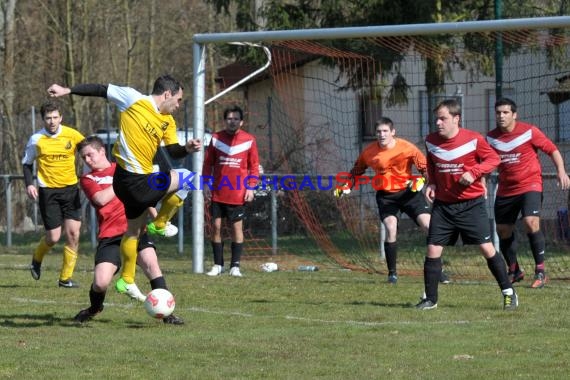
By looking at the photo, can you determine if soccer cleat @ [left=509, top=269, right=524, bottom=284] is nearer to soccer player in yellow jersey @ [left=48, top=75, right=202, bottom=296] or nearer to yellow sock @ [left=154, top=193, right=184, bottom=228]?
yellow sock @ [left=154, top=193, right=184, bottom=228]

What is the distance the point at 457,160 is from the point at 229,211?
15.4 feet

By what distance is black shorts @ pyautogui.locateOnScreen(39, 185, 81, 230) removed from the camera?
13047 millimetres

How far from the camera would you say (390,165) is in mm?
12969

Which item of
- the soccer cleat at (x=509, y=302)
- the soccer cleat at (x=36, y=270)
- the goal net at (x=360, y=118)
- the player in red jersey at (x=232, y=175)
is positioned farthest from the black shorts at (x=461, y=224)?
the goal net at (x=360, y=118)

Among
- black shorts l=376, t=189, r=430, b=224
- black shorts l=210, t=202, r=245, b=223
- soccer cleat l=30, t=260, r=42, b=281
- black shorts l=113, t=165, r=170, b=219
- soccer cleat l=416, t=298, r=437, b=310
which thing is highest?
black shorts l=113, t=165, r=170, b=219

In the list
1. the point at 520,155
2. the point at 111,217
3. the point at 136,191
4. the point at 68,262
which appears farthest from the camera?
the point at 68,262

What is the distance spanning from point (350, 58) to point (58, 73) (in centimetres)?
1595

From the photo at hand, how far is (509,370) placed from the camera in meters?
7.06

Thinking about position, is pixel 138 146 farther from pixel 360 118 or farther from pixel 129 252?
→ pixel 360 118

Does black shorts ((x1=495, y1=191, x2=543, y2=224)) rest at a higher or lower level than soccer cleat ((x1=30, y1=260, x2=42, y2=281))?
higher

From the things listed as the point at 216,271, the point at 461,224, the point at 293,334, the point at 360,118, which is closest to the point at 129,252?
the point at 293,334

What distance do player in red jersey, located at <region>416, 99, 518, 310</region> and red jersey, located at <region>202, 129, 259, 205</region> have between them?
14.4 ft

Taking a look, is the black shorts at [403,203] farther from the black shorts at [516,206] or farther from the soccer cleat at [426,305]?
the soccer cleat at [426,305]

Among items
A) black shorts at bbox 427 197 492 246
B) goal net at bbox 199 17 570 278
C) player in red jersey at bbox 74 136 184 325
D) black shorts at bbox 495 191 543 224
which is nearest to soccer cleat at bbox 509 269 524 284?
black shorts at bbox 495 191 543 224
